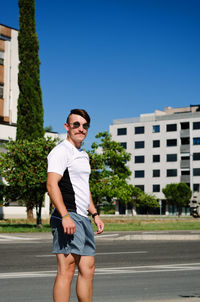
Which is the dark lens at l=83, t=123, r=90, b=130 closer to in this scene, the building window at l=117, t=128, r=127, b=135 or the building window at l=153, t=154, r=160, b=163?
the building window at l=153, t=154, r=160, b=163

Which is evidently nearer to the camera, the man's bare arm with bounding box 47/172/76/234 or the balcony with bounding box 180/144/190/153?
the man's bare arm with bounding box 47/172/76/234

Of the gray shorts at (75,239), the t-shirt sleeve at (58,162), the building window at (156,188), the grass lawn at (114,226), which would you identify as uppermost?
the building window at (156,188)

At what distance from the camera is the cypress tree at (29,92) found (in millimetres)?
30734

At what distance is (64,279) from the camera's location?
4.42m

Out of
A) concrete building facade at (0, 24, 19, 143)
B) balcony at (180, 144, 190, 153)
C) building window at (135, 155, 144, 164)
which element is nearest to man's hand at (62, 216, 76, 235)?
concrete building facade at (0, 24, 19, 143)

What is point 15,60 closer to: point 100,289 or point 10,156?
point 10,156

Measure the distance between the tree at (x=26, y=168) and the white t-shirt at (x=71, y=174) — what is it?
1929 cm

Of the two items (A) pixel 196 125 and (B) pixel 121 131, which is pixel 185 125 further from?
(B) pixel 121 131

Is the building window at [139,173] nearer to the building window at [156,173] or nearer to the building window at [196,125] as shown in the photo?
the building window at [156,173]

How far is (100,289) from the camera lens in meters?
7.48

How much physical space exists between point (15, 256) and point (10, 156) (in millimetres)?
12396

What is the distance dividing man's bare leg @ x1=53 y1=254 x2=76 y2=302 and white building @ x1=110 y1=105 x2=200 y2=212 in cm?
8560

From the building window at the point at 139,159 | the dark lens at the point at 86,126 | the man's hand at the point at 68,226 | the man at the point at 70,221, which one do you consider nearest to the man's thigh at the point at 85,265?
the man at the point at 70,221

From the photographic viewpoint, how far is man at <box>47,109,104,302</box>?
4383mm
